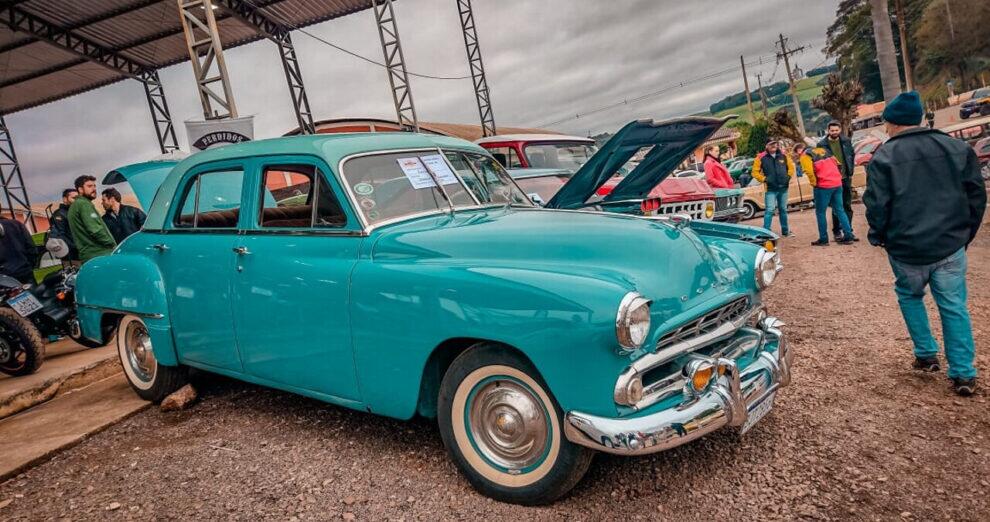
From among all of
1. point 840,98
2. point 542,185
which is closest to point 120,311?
point 542,185

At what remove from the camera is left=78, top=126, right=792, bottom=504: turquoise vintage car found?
2246 millimetres

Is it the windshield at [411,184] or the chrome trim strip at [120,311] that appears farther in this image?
the chrome trim strip at [120,311]

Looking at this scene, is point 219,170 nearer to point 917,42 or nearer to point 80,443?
point 80,443

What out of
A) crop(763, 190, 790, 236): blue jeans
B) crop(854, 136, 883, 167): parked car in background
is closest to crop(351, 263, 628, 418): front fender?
crop(763, 190, 790, 236): blue jeans

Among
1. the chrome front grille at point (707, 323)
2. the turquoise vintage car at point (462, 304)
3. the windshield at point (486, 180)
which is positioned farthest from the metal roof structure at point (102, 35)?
the chrome front grille at point (707, 323)

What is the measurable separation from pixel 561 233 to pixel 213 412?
2.94m

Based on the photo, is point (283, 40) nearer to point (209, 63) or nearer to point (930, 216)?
point (209, 63)

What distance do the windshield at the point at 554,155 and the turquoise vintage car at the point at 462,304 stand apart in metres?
4.95

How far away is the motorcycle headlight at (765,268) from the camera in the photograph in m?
2.96

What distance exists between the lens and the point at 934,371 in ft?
11.8

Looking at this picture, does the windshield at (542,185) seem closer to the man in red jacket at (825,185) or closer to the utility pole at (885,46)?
the man in red jacket at (825,185)

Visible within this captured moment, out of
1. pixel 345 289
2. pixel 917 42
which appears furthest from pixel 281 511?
→ pixel 917 42

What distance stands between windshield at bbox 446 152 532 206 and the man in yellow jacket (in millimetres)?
6897

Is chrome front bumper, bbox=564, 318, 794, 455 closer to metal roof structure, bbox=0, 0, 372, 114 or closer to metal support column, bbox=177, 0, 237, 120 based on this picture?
metal support column, bbox=177, 0, 237, 120
